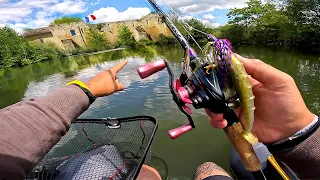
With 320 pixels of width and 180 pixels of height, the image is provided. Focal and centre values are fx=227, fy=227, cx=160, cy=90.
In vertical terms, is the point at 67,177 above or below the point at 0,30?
below

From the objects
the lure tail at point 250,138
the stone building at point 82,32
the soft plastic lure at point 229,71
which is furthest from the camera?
the stone building at point 82,32

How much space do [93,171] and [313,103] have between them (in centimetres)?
606

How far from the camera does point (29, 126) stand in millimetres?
849

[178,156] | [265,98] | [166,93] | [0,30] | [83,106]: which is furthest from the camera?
[0,30]

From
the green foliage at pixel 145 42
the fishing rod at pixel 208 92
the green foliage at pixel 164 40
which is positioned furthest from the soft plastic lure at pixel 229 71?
the green foliage at pixel 145 42

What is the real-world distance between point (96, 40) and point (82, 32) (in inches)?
135

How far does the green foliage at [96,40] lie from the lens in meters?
44.1

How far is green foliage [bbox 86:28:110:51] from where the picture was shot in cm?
4412

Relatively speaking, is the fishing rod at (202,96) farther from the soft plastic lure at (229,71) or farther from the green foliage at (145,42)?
the green foliage at (145,42)

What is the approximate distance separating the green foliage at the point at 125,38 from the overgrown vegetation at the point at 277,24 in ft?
58.6

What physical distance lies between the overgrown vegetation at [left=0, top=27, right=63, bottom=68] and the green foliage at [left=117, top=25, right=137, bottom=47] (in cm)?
1231

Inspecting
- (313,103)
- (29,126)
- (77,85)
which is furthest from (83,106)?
(313,103)

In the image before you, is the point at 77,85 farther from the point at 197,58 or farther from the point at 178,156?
the point at 178,156

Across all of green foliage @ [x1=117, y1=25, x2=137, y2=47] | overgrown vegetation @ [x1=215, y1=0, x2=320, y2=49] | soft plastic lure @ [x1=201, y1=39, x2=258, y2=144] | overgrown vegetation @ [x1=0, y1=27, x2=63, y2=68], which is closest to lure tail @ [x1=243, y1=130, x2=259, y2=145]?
soft plastic lure @ [x1=201, y1=39, x2=258, y2=144]
